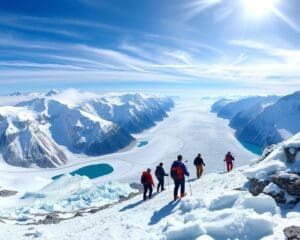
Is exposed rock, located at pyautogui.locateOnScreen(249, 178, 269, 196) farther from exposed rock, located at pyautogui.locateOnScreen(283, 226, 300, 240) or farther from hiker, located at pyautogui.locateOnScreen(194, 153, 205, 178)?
hiker, located at pyautogui.locateOnScreen(194, 153, 205, 178)

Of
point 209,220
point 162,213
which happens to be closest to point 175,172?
point 162,213

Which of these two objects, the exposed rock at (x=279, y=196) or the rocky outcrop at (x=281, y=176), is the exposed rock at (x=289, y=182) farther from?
the exposed rock at (x=279, y=196)

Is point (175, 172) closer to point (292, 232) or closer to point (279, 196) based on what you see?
point (279, 196)

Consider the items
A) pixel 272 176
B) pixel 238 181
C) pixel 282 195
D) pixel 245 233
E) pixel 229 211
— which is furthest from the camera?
pixel 238 181

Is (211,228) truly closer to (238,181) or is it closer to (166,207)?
(166,207)

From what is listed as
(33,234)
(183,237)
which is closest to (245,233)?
(183,237)
